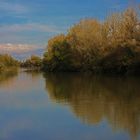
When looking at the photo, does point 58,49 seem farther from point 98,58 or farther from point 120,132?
point 120,132

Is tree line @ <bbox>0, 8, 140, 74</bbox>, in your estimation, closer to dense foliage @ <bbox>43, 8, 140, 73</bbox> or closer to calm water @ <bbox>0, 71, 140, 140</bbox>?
dense foliage @ <bbox>43, 8, 140, 73</bbox>

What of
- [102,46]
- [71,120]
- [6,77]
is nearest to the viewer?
[71,120]

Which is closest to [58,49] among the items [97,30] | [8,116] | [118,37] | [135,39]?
[97,30]

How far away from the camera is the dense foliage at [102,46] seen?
Result: 55.6 meters

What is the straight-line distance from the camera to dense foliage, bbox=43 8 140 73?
182ft

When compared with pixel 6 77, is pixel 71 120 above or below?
above

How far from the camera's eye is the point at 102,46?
64625 millimetres

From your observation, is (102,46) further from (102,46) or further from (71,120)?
(71,120)

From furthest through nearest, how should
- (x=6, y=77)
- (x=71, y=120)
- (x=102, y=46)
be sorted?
1. (x=6, y=77)
2. (x=102, y=46)
3. (x=71, y=120)

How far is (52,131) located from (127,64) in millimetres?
42142

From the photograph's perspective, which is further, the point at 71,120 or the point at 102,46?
the point at 102,46

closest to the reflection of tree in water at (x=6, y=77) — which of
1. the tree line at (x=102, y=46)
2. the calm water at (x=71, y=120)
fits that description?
the tree line at (x=102, y=46)

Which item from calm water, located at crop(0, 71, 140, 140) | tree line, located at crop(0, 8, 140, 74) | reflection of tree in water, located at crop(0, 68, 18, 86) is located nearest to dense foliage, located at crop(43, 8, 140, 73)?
tree line, located at crop(0, 8, 140, 74)

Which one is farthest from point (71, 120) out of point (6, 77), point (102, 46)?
point (6, 77)
